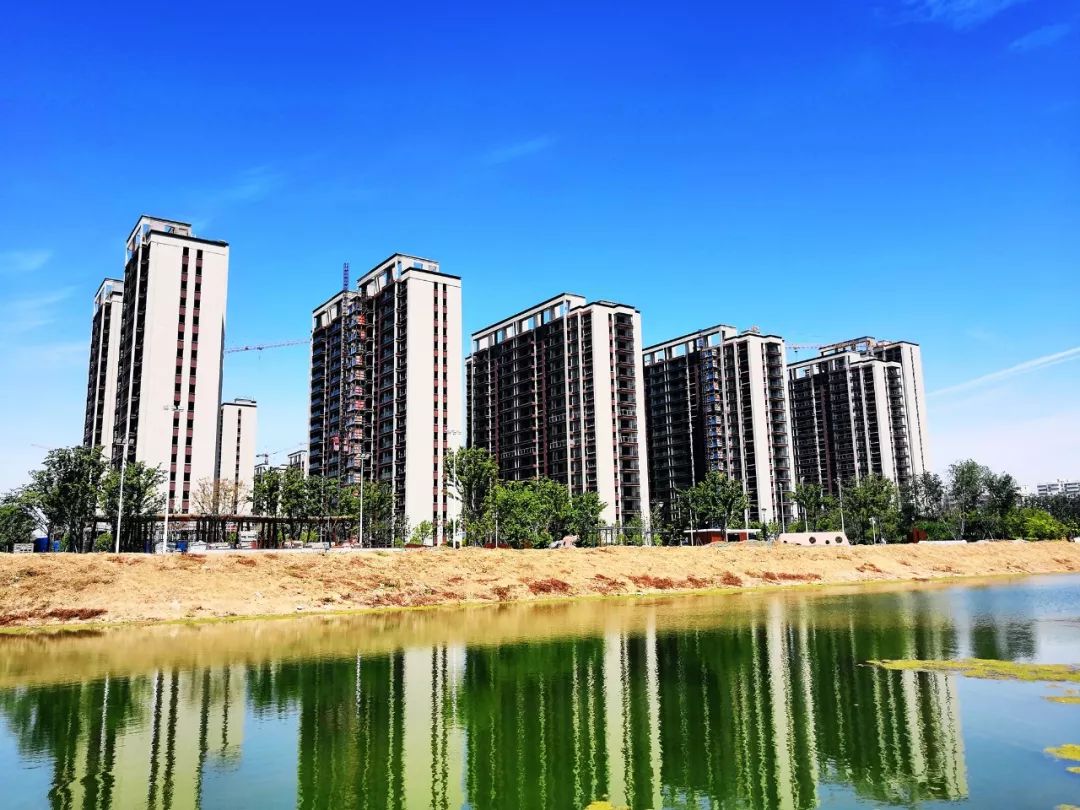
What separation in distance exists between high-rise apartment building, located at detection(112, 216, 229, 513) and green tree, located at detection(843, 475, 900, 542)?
130 m

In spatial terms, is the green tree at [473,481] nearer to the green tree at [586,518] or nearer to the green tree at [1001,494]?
the green tree at [586,518]

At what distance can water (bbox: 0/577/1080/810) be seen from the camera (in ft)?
67.1

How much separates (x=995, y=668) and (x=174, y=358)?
137 m

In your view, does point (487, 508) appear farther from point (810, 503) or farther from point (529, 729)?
point (529, 729)

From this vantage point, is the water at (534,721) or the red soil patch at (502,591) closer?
the water at (534,721)

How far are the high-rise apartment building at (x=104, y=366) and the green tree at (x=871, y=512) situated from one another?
15028cm

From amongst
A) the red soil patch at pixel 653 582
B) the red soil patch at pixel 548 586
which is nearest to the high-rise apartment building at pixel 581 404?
the red soil patch at pixel 653 582

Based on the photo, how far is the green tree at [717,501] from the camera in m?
155

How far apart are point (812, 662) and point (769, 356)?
162 metres

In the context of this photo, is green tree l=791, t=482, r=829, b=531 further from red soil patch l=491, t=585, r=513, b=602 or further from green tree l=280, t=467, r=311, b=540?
red soil patch l=491, t=585, r=513, b=602

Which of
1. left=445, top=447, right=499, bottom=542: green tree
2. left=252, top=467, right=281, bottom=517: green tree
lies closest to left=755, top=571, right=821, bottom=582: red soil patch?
left=445, top=447, right=499, bottom=542: green tree

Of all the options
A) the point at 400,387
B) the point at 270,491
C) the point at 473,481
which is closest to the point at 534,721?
the point at 473,481

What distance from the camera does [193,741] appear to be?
25953mm

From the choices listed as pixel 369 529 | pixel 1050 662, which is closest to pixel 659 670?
pixel 1050 662
